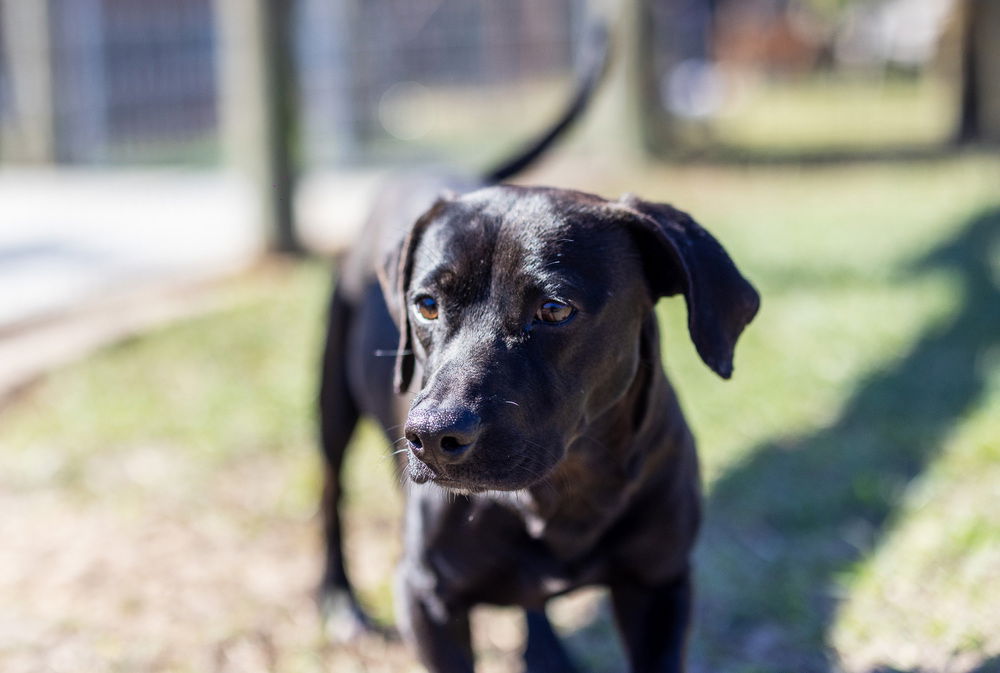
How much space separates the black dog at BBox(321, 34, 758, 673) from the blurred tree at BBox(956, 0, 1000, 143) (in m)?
10.6

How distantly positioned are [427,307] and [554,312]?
1.09 feet

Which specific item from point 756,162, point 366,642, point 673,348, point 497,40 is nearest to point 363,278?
point 366,642

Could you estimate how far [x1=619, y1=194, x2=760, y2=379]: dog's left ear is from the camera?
2.62 metres

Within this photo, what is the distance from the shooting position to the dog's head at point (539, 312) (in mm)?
2391

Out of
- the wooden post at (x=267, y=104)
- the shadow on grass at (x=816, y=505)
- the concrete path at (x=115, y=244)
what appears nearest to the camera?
the shadow on grass at (x=816, y=505)

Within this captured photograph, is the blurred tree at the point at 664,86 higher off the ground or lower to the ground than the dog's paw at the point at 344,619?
higher

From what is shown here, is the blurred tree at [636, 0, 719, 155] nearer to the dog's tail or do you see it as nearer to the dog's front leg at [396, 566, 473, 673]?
the dog's tail

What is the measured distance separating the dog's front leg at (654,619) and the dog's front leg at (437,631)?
0.41m

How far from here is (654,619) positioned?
2.92 m

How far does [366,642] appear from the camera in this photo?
149 inches

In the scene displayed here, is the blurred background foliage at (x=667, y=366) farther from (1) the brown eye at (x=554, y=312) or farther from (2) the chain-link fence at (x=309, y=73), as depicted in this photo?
(1) the brown eye at (x=554, y=312)

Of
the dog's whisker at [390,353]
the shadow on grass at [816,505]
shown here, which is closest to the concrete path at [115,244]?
the dog's whisker at [390,353]

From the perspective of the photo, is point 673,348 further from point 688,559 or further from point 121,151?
point 121,151

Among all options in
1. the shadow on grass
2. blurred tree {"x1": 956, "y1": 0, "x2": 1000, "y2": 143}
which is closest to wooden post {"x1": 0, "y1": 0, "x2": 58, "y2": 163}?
blurred tree {"x1": 956, "y1": 0, "x2": 1000, "y2": 143}
